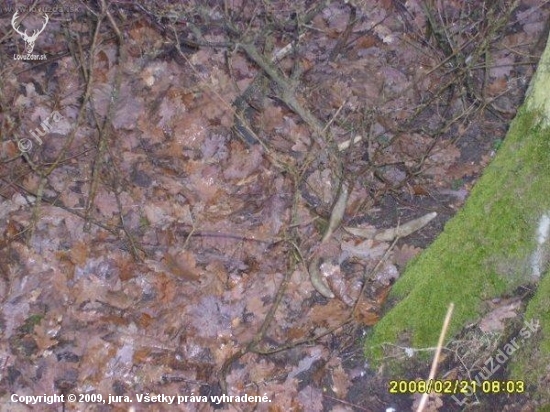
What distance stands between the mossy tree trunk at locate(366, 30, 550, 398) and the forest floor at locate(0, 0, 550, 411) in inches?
11.2

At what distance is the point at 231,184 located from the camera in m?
4.56

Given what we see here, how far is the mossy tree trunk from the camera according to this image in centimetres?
291

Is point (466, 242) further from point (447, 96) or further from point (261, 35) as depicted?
point (261, 35)

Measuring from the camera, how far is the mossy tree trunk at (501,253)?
9.56 feet

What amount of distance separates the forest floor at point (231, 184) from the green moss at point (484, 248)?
324 mm

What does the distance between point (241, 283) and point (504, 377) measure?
5.94 ft
